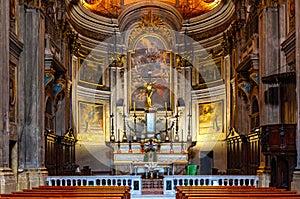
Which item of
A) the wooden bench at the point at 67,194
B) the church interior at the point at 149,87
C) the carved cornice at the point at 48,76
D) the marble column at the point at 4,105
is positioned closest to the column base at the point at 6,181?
the marble column at the point at 4,105

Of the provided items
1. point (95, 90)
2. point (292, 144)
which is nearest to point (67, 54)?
point (95, 90)

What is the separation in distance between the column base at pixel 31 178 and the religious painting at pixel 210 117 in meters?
11.1

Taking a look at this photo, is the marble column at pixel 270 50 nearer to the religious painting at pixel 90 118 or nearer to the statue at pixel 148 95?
the statue at pixel 148 95

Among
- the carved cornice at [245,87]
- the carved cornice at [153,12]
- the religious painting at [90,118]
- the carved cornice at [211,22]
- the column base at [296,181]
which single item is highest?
the carved cornice at [153,12]

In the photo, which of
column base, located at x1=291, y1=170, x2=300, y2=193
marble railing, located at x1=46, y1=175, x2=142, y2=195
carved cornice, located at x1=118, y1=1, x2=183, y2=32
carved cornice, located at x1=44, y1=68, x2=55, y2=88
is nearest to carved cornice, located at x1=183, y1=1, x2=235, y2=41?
carved cornice, located at x1=118, y1=1, x2=183, y2=32

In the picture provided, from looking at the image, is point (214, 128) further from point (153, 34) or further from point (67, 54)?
point (67, 54)

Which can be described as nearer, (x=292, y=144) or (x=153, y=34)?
(x=292, y=144)

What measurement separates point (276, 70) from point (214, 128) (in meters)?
9.99

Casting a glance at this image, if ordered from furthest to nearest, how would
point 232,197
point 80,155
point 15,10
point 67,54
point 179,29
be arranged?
point 179,29
point 80,155
point 67,54
point 15,10
point 232,197

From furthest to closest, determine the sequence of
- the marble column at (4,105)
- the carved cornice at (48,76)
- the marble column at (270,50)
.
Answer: the carved cornice at (48,76)
the marble column at (270,50)
the marble column at (4,105)

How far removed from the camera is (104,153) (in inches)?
1030

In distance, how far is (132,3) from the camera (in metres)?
27.9

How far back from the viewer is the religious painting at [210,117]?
2534 cm

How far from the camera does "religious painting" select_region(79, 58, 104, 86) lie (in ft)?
84.3
